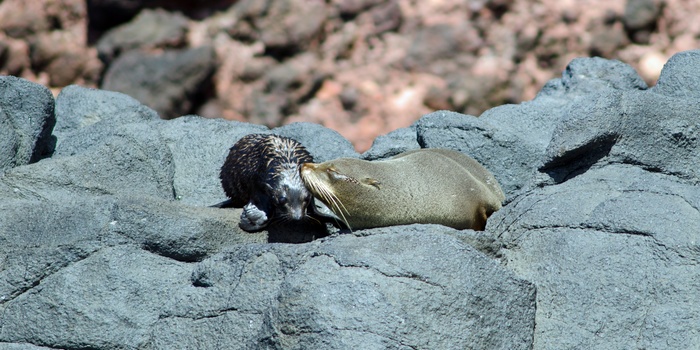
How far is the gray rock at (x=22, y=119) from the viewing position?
6820mm

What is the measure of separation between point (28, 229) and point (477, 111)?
293 inches

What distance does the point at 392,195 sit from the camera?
579 centimetres

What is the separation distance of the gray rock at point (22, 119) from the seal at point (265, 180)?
1331mm

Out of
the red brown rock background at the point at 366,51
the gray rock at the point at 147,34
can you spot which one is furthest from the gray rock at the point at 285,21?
the gray rock at the point at 147,34

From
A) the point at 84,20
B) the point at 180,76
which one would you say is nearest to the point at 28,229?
the point at 180,76

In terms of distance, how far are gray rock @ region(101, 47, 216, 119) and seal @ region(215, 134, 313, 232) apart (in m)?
5.26

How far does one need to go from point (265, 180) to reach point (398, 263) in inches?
78.0

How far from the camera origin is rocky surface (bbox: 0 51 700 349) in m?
4.65

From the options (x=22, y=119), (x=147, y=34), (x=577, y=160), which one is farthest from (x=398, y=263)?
(x=147, y=34)

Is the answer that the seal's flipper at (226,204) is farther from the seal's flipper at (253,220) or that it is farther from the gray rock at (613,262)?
the gray rock at (613,262)

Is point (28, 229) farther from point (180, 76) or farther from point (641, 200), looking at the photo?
point (180, 76)

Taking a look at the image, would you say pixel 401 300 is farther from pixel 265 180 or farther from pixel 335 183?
pixel 265 180

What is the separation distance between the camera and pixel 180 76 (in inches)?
486

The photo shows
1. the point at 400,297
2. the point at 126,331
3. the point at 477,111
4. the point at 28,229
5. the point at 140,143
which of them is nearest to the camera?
the point at 400,297
